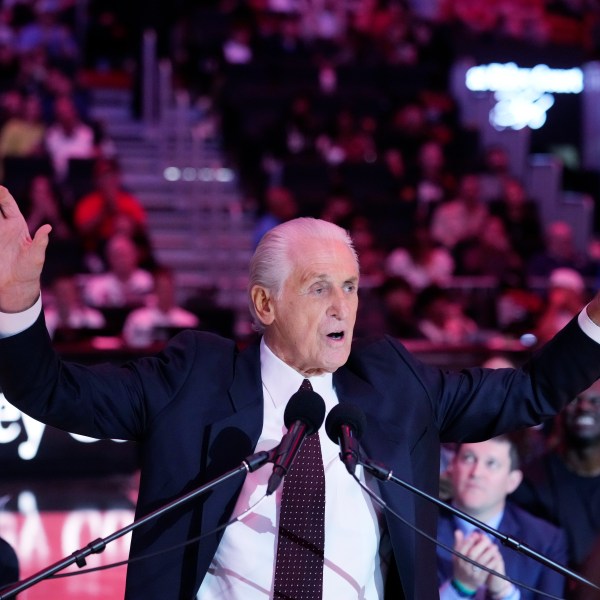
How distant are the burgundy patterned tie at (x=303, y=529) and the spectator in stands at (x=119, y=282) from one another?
624 centimetres

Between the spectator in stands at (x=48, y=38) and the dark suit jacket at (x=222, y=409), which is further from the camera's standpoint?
the spectator in stands at (x=48, y=38)

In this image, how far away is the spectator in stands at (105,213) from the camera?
977 centimetres

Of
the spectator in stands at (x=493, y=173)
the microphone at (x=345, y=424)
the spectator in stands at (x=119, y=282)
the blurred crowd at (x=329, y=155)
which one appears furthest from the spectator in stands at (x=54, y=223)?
the microphone at (x=345, y=424)

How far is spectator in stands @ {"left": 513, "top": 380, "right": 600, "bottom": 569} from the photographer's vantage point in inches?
173

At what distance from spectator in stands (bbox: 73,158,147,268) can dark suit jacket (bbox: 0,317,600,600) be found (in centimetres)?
692

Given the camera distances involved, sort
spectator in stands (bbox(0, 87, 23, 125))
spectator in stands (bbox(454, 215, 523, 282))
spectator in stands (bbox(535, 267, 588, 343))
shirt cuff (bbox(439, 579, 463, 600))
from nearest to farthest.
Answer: shirt cuff (bbox(439, 579, 463, 600)) → spectator in stands (bbox(535, 267, 588, 343)) → spectator in stands (bbox(454, 215, 523, 282)) → spectator in stands (bbox(0, 87, 23, 125))

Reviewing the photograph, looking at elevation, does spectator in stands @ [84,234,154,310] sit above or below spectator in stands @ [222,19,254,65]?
below

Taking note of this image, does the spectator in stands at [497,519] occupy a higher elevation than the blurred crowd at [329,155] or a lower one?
lower

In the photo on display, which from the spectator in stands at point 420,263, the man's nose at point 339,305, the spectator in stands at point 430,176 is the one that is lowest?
the man's nose at point 339,305

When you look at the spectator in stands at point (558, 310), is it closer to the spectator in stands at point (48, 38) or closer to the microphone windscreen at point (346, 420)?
the microphone windscreen at point (346, 420)

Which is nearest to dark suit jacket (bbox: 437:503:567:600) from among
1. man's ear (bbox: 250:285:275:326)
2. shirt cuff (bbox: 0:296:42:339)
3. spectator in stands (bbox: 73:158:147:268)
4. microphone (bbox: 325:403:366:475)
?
man's ear (bbox: 250:285:275:326)

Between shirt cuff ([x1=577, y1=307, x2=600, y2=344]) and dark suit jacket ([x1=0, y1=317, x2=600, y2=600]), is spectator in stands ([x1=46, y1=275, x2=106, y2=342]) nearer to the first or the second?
dark suit jacket ([x1=0, y1=317, x2=600, y2=600])

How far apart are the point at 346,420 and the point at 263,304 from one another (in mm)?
532

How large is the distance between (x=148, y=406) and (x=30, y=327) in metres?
0.38
